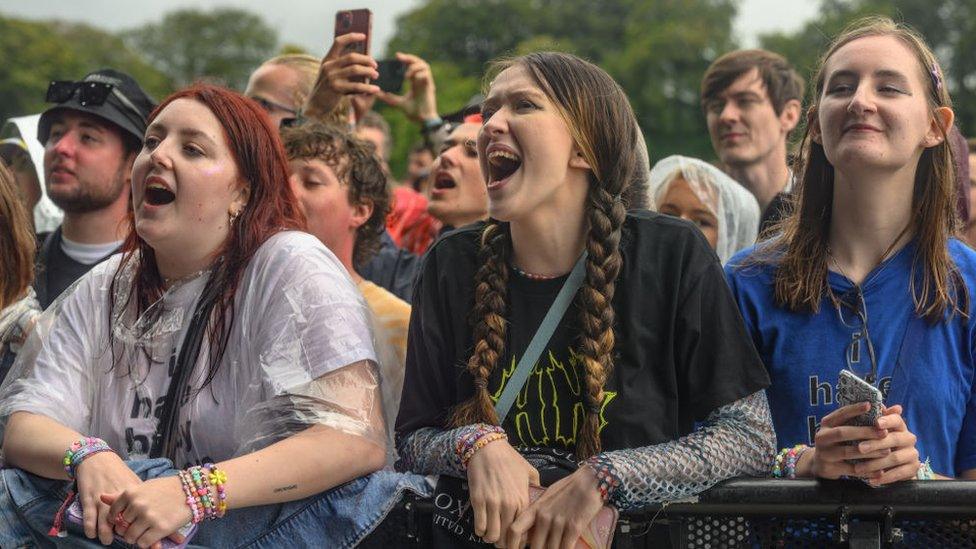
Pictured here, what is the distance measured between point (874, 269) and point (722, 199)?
5.00 feet

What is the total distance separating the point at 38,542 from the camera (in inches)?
116

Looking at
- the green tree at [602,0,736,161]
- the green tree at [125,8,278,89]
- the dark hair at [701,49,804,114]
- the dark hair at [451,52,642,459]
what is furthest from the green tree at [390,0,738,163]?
the dark hair at [451,52,642,459]

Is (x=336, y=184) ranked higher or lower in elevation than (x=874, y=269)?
higher

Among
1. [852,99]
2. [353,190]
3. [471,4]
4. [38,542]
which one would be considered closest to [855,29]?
[852,99]

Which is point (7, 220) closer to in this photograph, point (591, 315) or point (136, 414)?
point (136, 414)

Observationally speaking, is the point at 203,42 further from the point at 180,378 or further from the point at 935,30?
the point at 180,378

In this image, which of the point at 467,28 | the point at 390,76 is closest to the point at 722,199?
the point at 390,76

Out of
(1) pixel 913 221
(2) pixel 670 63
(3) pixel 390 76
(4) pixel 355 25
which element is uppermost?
(2) pixel 670 63

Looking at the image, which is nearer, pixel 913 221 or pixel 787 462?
pixel 787 462

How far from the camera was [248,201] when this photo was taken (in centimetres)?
349

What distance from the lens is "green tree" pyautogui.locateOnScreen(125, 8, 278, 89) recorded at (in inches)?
3885

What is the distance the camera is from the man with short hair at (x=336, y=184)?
4.60m

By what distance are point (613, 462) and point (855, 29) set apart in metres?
1.69

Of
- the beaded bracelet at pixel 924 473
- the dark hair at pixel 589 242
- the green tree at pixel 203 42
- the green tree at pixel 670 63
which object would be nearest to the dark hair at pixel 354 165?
the dark hair at pixel 589 242
